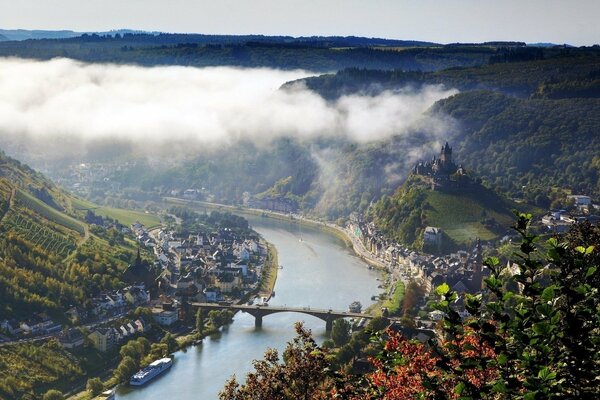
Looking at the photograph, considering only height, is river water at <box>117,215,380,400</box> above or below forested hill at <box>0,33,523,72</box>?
below

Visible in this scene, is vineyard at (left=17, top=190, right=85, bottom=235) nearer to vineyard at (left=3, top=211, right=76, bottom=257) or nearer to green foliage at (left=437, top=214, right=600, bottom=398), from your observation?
vineyard at (left=3, top=211, right=76, bottom=257)

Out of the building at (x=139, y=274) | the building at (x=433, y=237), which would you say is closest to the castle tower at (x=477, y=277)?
the building at (x=433, y=237)

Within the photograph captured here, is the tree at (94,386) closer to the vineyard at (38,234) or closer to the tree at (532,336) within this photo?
the vineyard at (38,234)

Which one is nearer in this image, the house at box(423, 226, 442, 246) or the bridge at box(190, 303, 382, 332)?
the bridge at box(190, 303, 382, 332)

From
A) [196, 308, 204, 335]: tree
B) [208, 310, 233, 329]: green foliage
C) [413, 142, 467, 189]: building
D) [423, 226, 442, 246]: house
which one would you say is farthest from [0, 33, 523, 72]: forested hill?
[196, 308, 204, 335]: tree

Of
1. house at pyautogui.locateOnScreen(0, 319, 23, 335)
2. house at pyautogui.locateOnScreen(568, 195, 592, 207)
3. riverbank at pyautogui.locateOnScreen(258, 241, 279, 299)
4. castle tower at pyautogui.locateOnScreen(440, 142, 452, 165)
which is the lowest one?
riverbank at pyautogui.locateOnScreen(258, 241, 279, 299)

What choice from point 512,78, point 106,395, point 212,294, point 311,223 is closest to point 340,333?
point 212,294
